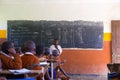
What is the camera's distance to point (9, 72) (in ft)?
10.9

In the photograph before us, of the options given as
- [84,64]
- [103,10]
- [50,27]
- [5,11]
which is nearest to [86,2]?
[103,10]

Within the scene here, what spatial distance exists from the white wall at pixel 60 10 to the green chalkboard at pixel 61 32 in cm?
19

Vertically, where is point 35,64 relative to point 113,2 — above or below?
below

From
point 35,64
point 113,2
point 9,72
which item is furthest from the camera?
point 113,2

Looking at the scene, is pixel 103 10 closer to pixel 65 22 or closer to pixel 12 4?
pixel 65 22

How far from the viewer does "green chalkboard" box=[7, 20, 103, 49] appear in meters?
10.1

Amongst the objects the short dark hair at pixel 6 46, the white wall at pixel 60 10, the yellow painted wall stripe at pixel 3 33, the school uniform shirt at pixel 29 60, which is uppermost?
the white wall at pixel 60 10

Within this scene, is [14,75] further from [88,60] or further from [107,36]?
[107,36]

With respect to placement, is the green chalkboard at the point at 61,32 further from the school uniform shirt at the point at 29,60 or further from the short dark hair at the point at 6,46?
the short dark hair at the point at 6,46

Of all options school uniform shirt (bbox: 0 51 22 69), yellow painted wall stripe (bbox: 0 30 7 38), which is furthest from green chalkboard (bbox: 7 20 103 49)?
school uniform shirt (bbox: 0 51 22 69)

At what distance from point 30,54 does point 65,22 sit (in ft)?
19.7

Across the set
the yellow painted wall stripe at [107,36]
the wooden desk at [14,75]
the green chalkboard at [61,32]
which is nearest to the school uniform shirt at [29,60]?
the wooden desk at [14,75]

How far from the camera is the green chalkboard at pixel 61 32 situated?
33.2ft

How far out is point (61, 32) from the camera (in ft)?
33.5
